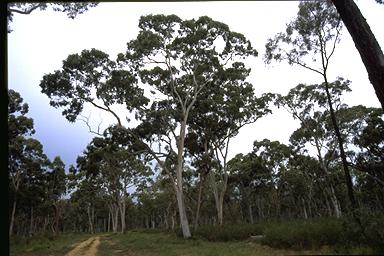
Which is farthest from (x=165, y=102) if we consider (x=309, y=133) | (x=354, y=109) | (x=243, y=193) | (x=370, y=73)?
(x=243, y=193)

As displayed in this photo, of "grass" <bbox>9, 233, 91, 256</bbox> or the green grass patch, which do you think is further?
"grass" <bbox>9, 233, 91, 256</bbox>

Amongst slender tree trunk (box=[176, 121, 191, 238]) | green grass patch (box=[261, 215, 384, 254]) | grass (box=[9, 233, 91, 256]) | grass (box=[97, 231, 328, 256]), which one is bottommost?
grass (box=[97, 231, 328, 256])

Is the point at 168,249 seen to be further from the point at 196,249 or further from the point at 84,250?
the point at 84,250

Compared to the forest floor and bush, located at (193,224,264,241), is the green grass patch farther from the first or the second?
bush, located at (193,224,264,241)

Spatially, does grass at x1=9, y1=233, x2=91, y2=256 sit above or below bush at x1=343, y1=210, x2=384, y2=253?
below

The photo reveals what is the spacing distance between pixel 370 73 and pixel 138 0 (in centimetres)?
585

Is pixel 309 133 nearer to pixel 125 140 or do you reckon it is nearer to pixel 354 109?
pixel 354 109

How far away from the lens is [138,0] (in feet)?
11.4

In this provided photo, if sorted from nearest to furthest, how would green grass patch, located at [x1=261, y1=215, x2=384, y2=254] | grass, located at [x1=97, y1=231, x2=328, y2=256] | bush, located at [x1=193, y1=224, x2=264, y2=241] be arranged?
green grass patch, located at [x1=261, y1=215, x2=384, y2=254], grass, located at [x1=97, y1=231, x2=328, y2=256], bush, located at [x1=193, y1=224, x2=264, y2=241]

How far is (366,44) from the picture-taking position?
7.64 m

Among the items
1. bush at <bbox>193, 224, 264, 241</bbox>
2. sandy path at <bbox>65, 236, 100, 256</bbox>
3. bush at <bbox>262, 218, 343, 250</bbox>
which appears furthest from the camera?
bush at <bbox>193, 224, 264, 241</bbox>

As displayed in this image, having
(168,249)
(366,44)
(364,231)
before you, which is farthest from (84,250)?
(366,44)

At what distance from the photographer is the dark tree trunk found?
295 inches

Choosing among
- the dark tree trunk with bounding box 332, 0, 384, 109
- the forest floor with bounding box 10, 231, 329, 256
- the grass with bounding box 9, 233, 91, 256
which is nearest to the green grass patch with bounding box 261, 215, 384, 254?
the forest floor with bounding box 10, 231, 329, 256
